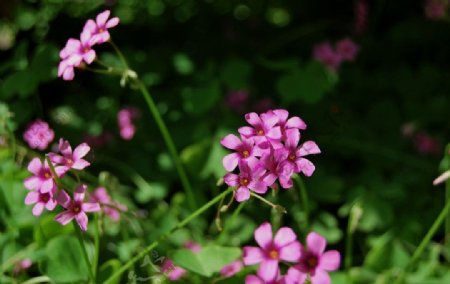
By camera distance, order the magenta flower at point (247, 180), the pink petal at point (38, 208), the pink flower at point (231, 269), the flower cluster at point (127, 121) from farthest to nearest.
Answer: the flower cluster at point (127, 121)
the pink flower at point (231, 269)
the pink petal at point (38, 208)
the magenta flower at point (247, 180)

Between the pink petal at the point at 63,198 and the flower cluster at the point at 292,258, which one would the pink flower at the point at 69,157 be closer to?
the pink petal at the point at 63,198

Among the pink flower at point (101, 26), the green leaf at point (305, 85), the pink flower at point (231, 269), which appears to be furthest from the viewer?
the green leaf at point (305, 85)

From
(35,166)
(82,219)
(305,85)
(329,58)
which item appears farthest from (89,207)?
(329,58)

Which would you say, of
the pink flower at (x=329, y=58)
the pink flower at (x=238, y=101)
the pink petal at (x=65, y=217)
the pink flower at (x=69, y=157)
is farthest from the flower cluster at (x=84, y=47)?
the pink flower at (x=329, y=58)

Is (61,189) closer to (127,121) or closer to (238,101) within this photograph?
(127,121)

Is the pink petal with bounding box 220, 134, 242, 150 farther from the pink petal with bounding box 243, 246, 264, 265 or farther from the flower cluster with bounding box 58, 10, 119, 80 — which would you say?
the flower cluster with bounding box 58, 10, 119, 80

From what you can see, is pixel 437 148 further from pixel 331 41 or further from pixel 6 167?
pixel 6 167

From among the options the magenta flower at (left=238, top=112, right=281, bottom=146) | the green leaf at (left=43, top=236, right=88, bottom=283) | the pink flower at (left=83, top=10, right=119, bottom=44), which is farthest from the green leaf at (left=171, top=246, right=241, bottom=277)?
the pink flower at (left=83, top=10, right=119, bottom=44)
